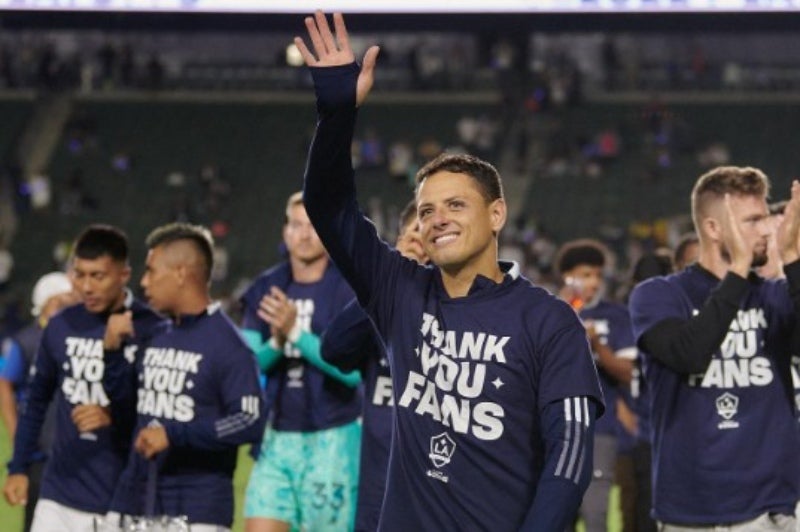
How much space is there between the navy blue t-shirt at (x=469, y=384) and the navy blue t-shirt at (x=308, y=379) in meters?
3.20

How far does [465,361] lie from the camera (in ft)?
13.9

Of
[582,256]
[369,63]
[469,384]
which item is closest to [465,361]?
[469,384]

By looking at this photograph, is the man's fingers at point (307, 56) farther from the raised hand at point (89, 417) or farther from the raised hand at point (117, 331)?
the raised hand at point (89, 417)

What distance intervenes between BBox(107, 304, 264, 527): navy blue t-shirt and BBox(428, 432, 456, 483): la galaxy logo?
2174 millimetres

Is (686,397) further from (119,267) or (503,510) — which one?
(119,267)

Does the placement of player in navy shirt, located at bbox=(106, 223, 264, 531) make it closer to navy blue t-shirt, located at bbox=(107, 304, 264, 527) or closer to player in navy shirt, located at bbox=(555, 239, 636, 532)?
navy blue t-shirt, located at bbox=(107, 304, 264, 527)

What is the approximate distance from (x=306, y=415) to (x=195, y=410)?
119 centimetres

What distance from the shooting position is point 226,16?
22156 millimetres

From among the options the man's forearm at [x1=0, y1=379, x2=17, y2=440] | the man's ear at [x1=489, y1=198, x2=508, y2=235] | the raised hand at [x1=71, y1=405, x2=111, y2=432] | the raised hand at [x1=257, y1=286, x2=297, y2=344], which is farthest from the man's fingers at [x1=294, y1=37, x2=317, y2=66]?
the man's forearm at [x1=0, y1=379, x2=17, y2=440]

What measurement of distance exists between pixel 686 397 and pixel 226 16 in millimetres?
17372

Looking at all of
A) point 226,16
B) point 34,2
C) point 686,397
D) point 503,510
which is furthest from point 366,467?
point 226,16

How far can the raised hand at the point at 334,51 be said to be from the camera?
13.7ft

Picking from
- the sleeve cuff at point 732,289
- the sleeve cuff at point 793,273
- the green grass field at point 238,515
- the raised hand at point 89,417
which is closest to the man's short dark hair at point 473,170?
the sleeve cuff at point 732,289

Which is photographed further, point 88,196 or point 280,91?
point 280,91
